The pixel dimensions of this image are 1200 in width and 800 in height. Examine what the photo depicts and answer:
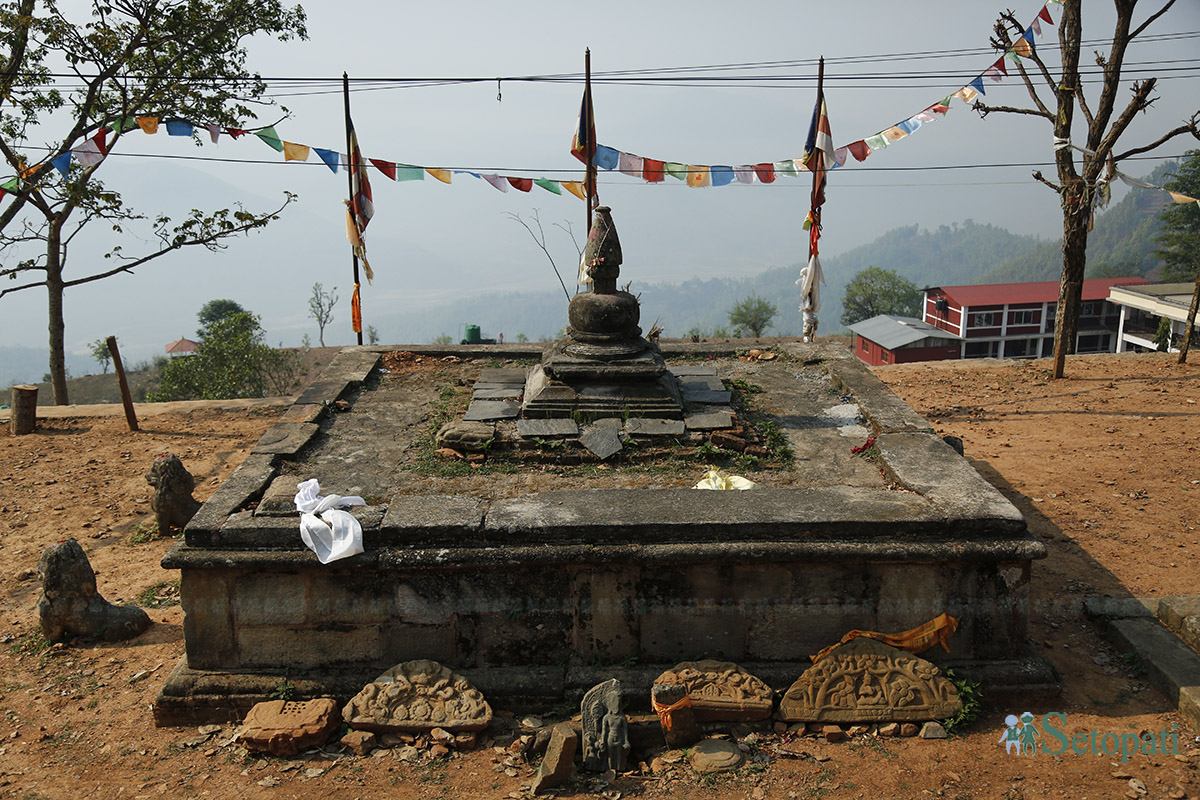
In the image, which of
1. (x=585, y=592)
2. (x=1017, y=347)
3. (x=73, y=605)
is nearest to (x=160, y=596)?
(x=73, y=605)

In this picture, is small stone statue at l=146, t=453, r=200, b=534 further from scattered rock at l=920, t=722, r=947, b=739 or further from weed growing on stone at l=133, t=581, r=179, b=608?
scattered rock at l=920, t=722, r=947, b=739

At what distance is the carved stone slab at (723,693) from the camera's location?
4824mm

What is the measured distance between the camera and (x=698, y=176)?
11828mm

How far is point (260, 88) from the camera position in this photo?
1312cm

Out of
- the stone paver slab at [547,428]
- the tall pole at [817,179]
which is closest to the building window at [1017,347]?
the tall pole at [817,179]

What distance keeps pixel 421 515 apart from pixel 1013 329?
34.4m

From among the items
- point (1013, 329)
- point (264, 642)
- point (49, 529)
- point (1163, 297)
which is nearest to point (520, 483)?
point (264, 642)

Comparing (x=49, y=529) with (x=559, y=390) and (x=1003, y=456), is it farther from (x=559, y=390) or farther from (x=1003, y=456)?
(x=1003, y=456)

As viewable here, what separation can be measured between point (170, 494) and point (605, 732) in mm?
5223

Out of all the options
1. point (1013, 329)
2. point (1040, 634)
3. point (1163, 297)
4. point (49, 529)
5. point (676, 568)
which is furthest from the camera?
point (1013, 329)

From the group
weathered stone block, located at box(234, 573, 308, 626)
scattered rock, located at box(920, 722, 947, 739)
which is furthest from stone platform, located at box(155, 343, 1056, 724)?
scattered rock, located at box(920, 722, 947, 739)

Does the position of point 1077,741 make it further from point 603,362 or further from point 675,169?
point 675,169

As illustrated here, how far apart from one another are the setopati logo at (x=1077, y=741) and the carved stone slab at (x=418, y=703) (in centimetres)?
291

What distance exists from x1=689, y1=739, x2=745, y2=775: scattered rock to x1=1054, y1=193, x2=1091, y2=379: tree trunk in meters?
9.74
